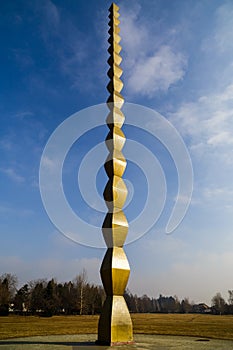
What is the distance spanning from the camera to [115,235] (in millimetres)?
10156

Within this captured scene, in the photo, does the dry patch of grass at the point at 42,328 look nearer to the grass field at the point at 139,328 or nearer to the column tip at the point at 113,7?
the grass field at the point at 139,328

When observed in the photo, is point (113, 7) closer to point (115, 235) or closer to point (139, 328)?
point (115, 235)

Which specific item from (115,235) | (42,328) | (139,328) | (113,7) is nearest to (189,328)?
(139,328)

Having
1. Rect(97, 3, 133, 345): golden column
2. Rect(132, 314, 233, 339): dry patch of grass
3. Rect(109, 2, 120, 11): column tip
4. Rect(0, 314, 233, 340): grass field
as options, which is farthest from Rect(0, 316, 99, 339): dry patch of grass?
Rect(109, 2, 120, 11): column tip

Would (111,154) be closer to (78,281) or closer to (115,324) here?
(115,324)

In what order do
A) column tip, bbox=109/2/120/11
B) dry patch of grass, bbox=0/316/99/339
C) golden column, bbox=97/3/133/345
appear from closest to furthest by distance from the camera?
golden column, bbox=97/3/133/345
column tip, bbox=109/2/120/11
dry patch of grass, bbox=0/316/99/339

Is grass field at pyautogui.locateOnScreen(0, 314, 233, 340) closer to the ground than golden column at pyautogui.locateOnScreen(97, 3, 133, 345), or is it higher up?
closer to the ground

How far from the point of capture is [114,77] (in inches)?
494

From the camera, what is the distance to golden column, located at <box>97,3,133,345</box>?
9.18m

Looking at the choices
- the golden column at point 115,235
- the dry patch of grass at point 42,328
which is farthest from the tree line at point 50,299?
the golden column at point 115,235

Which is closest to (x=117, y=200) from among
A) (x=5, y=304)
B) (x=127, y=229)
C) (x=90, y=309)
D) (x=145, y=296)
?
(x=127, y=229)

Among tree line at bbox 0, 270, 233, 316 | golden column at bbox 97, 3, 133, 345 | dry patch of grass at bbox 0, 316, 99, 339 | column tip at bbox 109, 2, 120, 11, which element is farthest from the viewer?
tree line at bbox 0, 270, 233, 316

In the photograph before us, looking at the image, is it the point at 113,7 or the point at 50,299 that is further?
the point at 50,299

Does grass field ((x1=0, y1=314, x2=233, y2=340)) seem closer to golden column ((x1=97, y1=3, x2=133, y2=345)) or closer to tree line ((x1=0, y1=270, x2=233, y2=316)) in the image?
golden column ((x1=97, y1=3, x2=133, y2=345))
